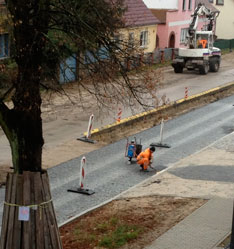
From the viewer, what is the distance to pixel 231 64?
1789 inches

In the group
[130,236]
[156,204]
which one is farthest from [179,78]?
[130,236]

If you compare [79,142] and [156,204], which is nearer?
[156,204]

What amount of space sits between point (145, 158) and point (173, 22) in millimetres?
29653

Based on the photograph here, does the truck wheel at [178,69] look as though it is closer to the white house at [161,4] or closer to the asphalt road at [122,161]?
the white house at [161,4]

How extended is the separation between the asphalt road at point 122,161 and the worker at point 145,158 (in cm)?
26

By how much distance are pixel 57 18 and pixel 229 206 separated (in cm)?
658

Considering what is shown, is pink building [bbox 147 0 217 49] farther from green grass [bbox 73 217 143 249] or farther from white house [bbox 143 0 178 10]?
green grass [bbox 73 217 143 249]

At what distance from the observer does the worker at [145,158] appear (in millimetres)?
18172

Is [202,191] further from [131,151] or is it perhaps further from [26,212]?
[26,212]

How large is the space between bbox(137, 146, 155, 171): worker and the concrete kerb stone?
188cm

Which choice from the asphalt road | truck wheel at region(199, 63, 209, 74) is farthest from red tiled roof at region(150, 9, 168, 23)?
the asphalt road

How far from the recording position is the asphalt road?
51.5 feet

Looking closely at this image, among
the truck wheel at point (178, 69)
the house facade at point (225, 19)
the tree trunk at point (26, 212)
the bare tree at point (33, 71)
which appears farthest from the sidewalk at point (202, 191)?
the house facade at point (225, 19)

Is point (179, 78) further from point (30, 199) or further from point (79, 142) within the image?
point (30, 199)
